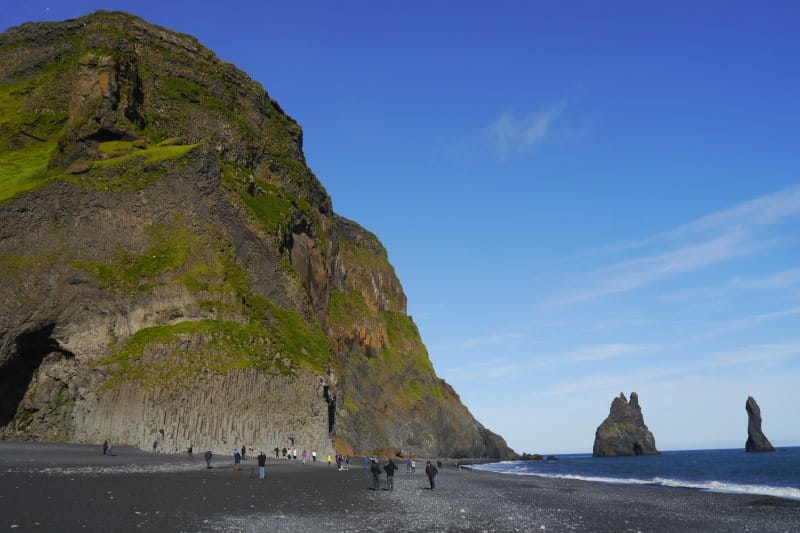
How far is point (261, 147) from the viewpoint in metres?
89.4

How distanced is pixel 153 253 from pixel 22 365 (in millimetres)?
15726

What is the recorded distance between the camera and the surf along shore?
20344 mm

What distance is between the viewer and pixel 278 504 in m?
26.6

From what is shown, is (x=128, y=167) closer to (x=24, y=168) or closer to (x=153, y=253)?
(x=153, y=253)

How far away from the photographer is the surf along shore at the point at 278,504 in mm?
20344

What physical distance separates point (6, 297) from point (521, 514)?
165 feet

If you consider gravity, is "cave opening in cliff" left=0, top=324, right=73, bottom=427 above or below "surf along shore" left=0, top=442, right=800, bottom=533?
above

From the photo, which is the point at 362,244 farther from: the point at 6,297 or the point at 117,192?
the point at 6,297

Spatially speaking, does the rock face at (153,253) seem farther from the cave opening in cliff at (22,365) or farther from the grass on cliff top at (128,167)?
the grass on cliff top at (128,167)

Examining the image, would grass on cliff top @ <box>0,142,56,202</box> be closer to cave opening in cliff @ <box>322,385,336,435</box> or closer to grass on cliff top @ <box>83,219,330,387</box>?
grass on cliff top @ <box>83,219,330,387</box>

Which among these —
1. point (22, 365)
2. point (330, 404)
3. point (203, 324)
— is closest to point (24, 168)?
point (22, 365)

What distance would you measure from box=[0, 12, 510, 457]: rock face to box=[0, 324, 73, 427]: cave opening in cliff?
13 cm

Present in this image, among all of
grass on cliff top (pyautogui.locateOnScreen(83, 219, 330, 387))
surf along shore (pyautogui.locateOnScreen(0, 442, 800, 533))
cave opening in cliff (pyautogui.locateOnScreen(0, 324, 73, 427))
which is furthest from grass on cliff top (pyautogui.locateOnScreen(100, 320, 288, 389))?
surf along shore (pyautogui.locateOnScreen(0, 442, 800, 533))

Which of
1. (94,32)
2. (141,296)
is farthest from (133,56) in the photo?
(141,296)
